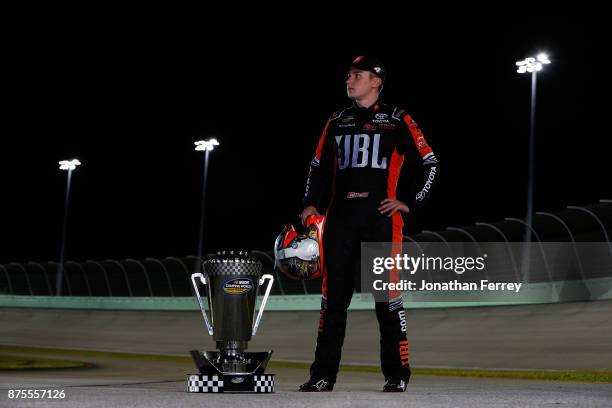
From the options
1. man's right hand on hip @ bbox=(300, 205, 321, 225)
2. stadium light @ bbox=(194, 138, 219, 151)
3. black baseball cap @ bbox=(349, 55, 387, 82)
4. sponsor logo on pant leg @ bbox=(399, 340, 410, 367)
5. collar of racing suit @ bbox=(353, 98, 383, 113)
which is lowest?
sponsor logo on pant leg @ bbox=(399, 340, 410, 367)

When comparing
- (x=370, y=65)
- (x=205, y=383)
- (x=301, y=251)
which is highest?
(x=370, y=65)

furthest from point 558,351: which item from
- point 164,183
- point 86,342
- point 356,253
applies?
point 164,183

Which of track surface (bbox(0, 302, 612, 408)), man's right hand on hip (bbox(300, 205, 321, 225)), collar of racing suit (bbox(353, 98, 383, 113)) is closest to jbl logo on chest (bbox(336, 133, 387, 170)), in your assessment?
collar of racing suit (bbox(353, 98, 383, 113))

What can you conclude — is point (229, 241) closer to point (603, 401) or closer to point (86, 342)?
point (86, 342)

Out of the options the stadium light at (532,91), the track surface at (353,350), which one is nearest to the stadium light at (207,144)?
the track surface at (353,350)

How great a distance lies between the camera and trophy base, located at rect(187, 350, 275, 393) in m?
6.25

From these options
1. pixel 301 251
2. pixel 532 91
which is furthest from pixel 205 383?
pixel 532 91

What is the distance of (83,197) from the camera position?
9094 cm

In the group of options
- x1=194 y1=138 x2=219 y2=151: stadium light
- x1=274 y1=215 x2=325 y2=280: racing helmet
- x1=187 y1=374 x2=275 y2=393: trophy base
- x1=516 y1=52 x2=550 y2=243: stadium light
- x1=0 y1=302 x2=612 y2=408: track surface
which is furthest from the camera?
x1=194 y1=138 x2=219 y2=151: stadium light

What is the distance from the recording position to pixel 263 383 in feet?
20.6

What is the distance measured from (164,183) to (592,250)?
7029 cm

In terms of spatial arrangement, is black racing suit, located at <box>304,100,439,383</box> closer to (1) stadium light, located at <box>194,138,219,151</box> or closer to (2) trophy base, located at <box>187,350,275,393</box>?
(2) trophy base, located at <box>187,350,275,393</box>

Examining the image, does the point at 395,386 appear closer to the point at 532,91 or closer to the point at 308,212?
the point at 308,212

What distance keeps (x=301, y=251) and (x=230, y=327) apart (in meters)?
0.71
